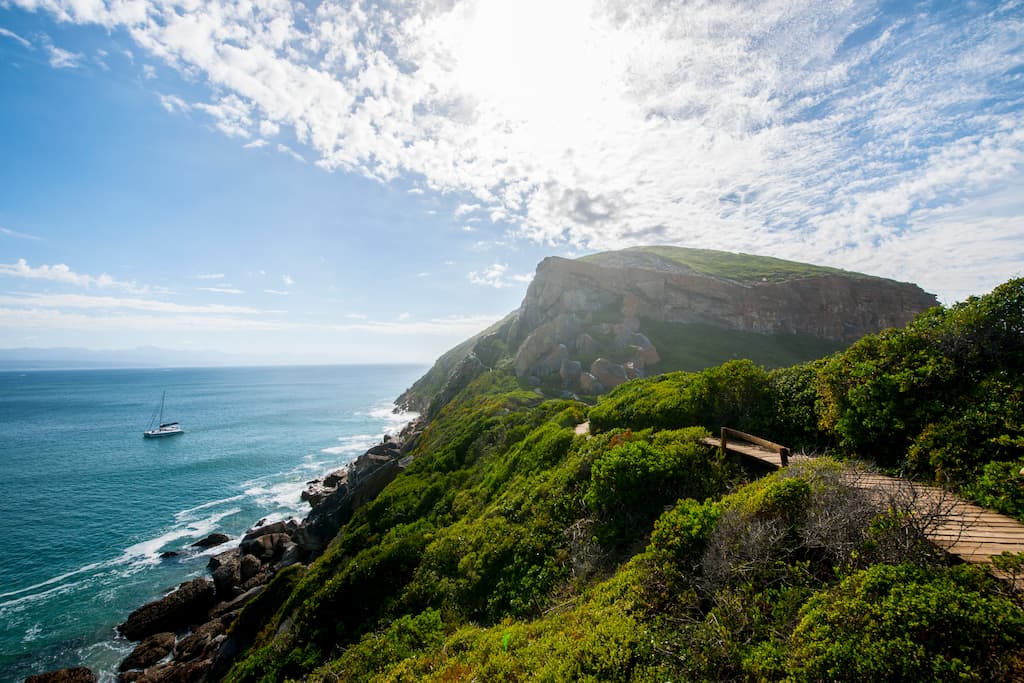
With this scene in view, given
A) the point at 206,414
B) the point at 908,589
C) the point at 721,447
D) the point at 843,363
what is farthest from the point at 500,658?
the point at 206,414

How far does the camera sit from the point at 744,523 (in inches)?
270

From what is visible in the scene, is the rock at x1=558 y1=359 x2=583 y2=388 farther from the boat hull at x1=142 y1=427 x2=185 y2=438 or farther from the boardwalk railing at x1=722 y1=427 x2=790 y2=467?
the boat hull at x1=142 y1=427 x2=185 y2=438

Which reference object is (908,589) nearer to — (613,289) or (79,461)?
(613,289)

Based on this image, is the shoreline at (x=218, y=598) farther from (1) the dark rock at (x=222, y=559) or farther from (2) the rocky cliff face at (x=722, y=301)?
(2) the rocky cliff face at (x=722, y=301)

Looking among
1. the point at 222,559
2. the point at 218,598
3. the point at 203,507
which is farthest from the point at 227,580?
the point at 203,507

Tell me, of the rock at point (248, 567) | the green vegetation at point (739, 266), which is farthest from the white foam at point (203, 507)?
the green vegetation at point (739, 266)

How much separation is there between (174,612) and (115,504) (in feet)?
71.5

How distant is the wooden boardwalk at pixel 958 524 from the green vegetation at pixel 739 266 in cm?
7543

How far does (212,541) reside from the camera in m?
29.3

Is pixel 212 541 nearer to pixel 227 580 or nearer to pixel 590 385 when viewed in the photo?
pixel 227 580

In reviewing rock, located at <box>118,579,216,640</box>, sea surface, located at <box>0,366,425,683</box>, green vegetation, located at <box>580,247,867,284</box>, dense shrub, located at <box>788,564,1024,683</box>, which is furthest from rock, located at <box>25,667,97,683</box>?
green vegetation, located at <box>580,247,867,284</box>

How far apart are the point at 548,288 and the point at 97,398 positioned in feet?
438

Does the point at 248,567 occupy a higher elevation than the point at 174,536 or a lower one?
higher

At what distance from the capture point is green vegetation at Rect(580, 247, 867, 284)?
77.1 m
